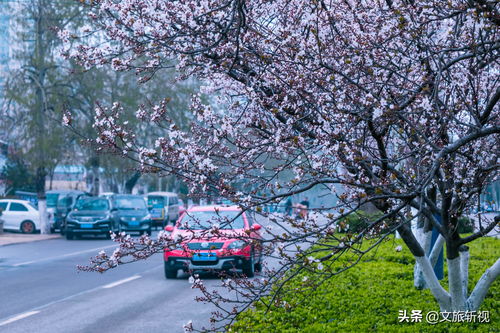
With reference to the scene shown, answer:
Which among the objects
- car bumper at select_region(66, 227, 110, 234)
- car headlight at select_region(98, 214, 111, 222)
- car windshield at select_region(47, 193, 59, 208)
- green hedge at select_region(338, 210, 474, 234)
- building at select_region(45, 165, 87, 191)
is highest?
building at select_region(45, 165, 87, 191)

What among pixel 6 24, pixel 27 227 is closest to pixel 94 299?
pixel 6 24

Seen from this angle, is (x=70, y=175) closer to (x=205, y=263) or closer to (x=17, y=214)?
(x=17, y=214)

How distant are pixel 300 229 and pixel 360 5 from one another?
A: 3.41 metres

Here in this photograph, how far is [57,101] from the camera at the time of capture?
1358 inches

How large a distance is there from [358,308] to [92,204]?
2423 centimetres

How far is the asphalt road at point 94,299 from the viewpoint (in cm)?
981

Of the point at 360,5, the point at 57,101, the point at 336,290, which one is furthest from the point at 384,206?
the point at 57,101

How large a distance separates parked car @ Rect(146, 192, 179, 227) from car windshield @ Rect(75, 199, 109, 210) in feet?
36.2

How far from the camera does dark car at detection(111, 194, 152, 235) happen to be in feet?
118

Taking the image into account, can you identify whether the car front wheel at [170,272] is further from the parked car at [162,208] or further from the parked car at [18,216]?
the parked car at [162,208]

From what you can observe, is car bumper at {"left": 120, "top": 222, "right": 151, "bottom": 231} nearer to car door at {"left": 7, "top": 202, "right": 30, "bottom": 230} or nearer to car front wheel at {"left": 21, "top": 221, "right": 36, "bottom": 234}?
car front wheel at {"left": 21, "top": 221, "right": 36, "bottom": 234}

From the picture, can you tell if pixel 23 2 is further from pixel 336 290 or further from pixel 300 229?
pixel 300 229

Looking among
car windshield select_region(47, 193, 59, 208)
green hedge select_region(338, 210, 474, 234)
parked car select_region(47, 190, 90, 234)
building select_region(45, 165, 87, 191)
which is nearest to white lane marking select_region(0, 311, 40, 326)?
green hedge select_region(338, 210, 474, 234)

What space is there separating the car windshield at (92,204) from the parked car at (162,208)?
1103 cm
